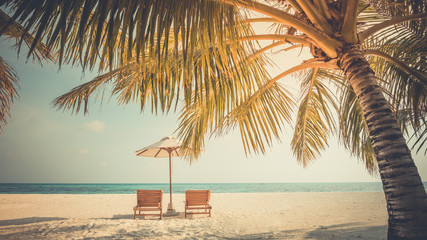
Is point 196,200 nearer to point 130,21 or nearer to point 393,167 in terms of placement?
point 393,167

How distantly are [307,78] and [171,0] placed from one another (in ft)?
11.8

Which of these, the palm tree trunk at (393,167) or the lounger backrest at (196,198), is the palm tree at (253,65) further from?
the lounger backrest at (196,198)

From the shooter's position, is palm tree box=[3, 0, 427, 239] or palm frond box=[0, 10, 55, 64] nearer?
palm frond box=[0, 10, 55, 64]

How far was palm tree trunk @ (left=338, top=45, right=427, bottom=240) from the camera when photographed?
1459 millimetres

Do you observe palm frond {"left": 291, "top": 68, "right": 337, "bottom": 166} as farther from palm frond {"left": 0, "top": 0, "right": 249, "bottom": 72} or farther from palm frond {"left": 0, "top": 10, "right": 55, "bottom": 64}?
palm frond {"left": 0, "top": 10, "right": 55, "bottom": 64}

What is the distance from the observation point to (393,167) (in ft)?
5.18

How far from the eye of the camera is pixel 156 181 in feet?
171

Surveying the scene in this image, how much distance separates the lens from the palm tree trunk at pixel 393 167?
1.46 meters

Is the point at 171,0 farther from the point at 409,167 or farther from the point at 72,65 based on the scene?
the point at 409,167

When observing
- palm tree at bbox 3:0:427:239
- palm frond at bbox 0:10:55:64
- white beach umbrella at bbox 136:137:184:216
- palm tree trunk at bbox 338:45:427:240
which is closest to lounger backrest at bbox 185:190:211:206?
white beach umbrella at bbox 136:137:184:216

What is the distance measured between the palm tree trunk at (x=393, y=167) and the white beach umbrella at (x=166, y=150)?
Result: 4.93m

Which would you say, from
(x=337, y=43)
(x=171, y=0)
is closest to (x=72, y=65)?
(x=171, y=0)

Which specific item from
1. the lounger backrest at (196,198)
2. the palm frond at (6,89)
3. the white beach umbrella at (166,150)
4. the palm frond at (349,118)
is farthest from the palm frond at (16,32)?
the lounger backrest at (196,198)

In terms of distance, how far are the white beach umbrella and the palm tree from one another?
9.97 feet
